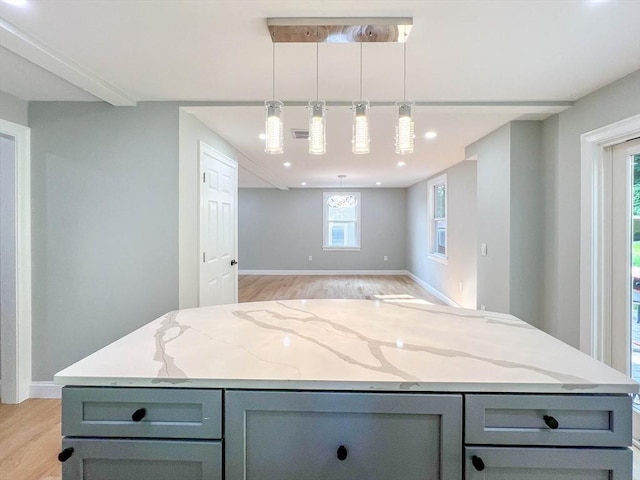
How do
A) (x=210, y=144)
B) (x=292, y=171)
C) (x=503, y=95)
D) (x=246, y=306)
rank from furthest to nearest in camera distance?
(x=292, y=171) → (x=210, y=144) → (x=503, y=95) → (x=246, y=306)

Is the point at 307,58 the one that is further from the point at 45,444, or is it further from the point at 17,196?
the point at 45,444

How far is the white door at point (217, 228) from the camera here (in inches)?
118

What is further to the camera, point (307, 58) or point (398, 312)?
point (307, 58)

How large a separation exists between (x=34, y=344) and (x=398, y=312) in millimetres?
2926

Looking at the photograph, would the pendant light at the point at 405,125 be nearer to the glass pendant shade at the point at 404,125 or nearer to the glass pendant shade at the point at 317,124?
the glass pendant shade at the point at 404,125

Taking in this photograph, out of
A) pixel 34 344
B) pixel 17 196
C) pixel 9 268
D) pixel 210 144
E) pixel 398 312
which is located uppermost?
pixel 210 144

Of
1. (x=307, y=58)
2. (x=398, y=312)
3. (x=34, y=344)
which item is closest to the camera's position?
(x=398, y=312)

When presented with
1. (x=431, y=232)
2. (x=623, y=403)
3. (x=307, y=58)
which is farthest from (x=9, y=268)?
(x=431, y=232)

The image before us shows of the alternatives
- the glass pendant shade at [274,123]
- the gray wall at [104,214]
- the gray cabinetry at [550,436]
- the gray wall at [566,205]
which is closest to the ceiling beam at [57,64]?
the gray wall at [104,214]

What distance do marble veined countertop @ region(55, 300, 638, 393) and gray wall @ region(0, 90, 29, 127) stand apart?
2.28 metres

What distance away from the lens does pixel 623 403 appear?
0.96 m

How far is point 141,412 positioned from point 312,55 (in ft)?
6.27

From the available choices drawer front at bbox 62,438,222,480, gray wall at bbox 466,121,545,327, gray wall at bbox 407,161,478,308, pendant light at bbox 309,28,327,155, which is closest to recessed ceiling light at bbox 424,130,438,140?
gray wall at bbox 466,121,545,327

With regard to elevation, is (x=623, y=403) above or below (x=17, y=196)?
below
